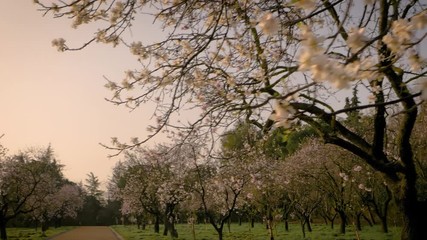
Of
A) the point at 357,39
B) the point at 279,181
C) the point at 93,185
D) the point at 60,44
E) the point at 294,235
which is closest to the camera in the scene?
the point at 357,39

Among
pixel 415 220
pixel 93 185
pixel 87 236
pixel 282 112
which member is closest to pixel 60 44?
pixel 282 112

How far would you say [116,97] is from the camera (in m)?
5.35

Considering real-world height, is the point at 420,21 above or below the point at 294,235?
above

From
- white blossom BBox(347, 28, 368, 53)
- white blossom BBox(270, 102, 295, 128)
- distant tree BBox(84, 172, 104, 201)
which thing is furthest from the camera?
distant tree BBox(84, 172, 104, 201)

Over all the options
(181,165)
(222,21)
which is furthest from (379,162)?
(181,165)

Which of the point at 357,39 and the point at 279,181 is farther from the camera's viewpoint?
the point at 279,181

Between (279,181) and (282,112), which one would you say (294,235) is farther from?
(282,112)

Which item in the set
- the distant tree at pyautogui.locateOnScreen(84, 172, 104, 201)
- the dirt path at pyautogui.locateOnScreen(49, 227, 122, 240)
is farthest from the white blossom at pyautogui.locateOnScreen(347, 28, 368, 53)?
the distant tree at pyautogui.locateOnScreen(84, 172, 104, 201)

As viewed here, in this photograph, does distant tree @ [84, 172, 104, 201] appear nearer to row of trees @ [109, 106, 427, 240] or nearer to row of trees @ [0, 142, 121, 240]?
row of trees @ [0, 142, 121, 240]

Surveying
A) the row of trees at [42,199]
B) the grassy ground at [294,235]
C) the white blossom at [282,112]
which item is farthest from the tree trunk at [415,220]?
the row of trees at [42,199]

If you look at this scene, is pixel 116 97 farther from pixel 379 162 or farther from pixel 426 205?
pixel 426 205

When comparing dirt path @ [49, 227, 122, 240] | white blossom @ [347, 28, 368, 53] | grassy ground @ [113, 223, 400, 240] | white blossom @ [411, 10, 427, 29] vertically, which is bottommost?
dirt path @ [49, 227, 122, 240]

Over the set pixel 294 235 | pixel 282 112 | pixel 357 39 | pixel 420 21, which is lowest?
pixel 294 235

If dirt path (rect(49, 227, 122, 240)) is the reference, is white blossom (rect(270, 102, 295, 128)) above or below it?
above
